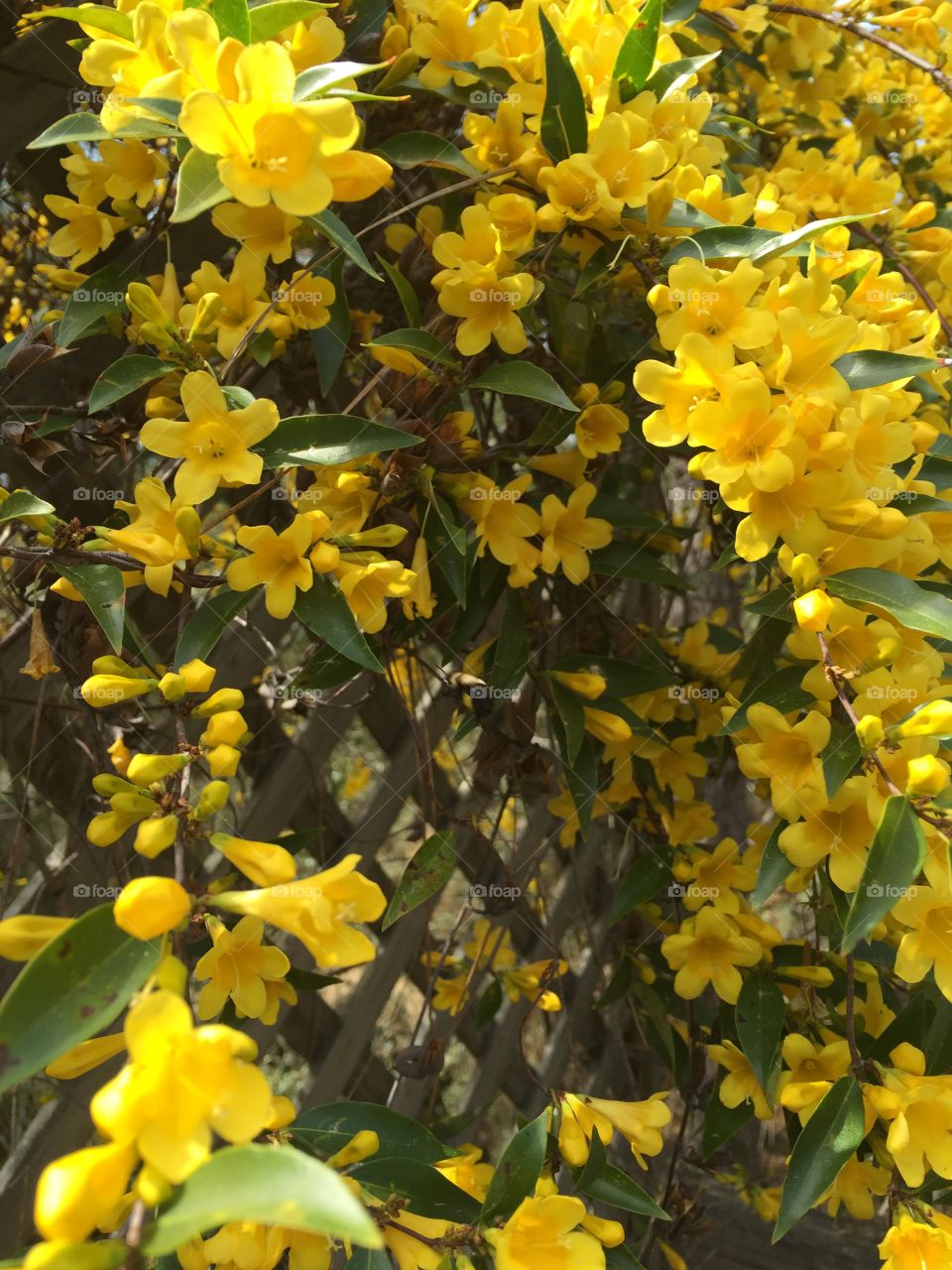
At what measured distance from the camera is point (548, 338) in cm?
122

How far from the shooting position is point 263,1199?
1.28 feet

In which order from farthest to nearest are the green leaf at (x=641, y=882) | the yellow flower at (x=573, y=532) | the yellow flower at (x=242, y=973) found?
the green leaf at (x=641, y=882) → the yellow flower at (x=573, y=532) → the yellow flower at (x=242, y=973)

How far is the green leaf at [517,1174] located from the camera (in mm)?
772

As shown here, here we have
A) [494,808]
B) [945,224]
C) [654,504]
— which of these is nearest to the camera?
[945,224]

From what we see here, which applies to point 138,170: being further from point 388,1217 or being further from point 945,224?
point 945,224

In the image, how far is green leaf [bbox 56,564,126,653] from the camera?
30.7 inches

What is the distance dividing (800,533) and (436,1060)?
101 centimetres

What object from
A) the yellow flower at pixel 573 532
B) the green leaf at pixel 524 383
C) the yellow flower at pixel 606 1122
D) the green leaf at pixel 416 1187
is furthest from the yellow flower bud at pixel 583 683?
the green leaf at pixel 416 1187

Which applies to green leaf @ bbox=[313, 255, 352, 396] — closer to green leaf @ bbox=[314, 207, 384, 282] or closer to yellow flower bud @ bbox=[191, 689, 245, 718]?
green leaf @ bbox=[314, 207, 384, 282]

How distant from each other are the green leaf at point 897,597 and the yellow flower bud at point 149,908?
616 mm

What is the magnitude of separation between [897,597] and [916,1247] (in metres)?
0.57

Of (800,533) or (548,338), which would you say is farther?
(548,338)

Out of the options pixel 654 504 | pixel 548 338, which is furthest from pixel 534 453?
pixel 654 504

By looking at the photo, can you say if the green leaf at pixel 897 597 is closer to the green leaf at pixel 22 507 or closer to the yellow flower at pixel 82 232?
the green leaf at pixel 22 507
